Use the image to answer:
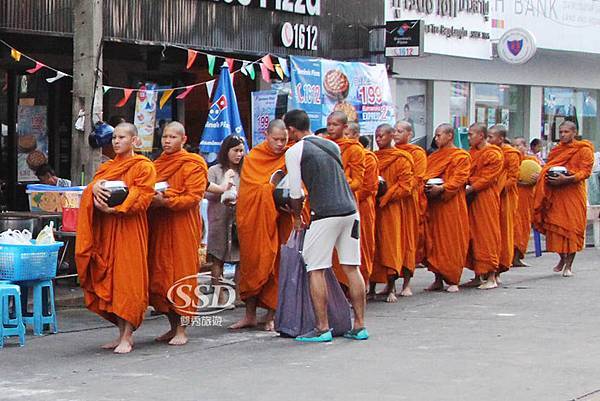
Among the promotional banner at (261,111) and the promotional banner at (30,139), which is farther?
the promotional banner at (30,139)

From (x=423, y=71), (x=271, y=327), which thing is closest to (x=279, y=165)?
(x=271, y=327)

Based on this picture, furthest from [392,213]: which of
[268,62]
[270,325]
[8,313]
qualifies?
[8,313]

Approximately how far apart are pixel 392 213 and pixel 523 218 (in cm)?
407

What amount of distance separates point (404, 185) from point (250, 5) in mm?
3896

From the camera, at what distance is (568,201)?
14.8 meters

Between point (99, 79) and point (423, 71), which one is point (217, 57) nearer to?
point (99, 79)

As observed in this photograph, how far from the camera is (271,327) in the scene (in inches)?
410

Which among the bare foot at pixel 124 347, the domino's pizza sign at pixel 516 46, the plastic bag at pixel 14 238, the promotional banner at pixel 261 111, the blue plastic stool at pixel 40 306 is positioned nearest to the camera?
the bare foot at pixel 124 347

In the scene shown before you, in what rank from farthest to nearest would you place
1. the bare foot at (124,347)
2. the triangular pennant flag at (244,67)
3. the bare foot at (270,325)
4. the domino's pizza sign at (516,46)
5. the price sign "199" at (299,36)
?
the domino's pizza sign at (516,46) < the price sign "199" at (299,36) < the triangular pennant flag at (244,67) < the bare foot at (270,325) < the bare foot at (124,347)

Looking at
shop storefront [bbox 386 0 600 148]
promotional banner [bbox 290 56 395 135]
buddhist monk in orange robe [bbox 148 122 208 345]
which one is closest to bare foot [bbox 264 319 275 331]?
buddhist monk in orange robe [bbox 148 122 208 345]

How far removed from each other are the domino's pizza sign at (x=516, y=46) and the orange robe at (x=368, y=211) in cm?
988

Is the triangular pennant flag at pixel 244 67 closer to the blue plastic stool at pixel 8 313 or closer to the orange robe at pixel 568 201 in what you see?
the orange robe at pixel 568 201

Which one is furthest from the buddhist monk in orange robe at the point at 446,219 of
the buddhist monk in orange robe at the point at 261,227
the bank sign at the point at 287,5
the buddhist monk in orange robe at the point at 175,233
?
the buddhist monk in orange robe at the point at 175,233

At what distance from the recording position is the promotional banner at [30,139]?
15.7m
